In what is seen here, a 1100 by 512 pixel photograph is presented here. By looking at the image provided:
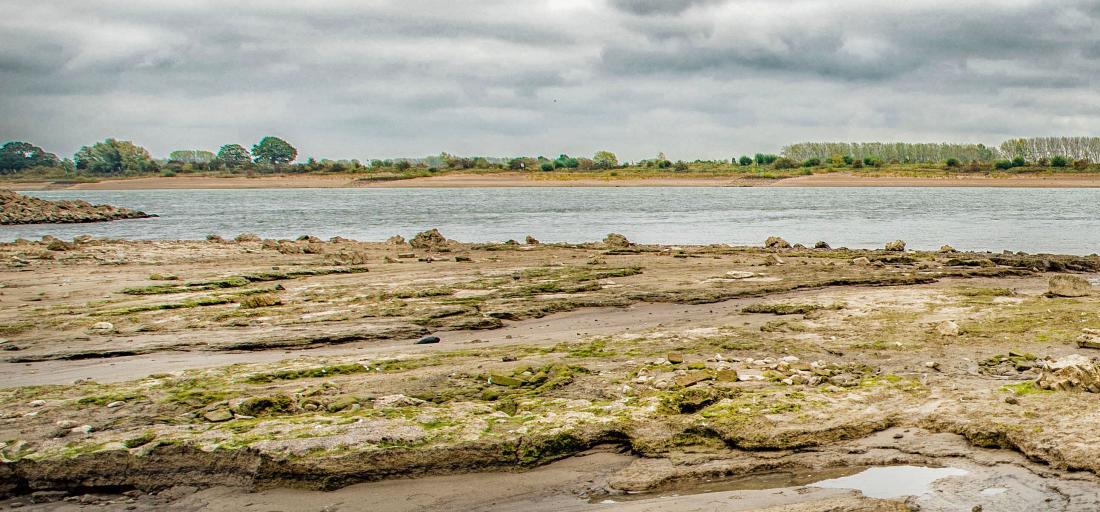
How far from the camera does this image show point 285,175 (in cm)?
12631

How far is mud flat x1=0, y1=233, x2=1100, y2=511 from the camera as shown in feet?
18.3

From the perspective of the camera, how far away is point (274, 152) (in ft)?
534

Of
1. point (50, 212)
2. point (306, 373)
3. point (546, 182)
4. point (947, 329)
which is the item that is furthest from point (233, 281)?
point (546, 182)

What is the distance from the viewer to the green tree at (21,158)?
154125 millimetres

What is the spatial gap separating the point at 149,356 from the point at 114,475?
4073 mm

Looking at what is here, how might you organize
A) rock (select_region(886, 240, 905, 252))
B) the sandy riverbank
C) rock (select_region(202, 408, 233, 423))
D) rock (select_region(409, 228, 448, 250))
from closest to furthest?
rock (select_region(202, 408, 233, 423)) → rock (select_region(886, 240, 905, 252)) → rock (select_region(409, 228, 448, 250)) → the sandy riverbank

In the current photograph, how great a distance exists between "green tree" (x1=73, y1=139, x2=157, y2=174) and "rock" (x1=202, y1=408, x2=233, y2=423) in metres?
151

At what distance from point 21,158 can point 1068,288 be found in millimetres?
179920

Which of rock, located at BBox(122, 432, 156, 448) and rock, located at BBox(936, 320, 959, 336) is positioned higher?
rock, located at BBox(936, 320, 959, 336)

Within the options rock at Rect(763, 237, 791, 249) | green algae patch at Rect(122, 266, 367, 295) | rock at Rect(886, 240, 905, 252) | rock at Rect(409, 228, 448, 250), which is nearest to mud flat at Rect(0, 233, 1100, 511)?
green algae patch at Rect(122, 266, 367, 295)

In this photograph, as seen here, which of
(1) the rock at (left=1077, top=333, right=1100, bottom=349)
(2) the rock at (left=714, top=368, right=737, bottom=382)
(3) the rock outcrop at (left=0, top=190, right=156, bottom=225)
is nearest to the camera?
(2) the rock at (left=714, top=368, right=737, bottom=382)

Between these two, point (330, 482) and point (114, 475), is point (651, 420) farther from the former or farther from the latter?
point (114, 475)

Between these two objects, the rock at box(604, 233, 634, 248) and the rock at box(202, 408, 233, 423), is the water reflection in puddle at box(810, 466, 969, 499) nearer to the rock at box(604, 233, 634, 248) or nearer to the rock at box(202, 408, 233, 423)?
the rock at box(202, 408, 233, 423)

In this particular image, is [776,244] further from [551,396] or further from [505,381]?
[551,396]
